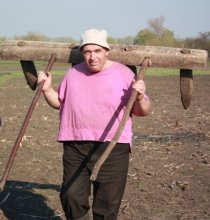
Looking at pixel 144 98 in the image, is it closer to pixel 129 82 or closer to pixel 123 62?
pixel 129 82

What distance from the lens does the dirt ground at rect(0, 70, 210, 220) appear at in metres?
5.39

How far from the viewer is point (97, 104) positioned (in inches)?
149

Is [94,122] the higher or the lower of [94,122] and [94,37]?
the lower

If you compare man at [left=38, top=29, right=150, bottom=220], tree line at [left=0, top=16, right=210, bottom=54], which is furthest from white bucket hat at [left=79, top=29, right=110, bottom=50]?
tree line at [left=0, top=16, right=210, bottom=54]

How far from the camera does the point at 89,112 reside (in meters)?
3.78

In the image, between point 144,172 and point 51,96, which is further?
point 144,172

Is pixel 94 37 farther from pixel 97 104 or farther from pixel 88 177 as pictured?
pixel 88 177

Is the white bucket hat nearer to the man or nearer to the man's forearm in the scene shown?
the man

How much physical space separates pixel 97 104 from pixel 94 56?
0.37m

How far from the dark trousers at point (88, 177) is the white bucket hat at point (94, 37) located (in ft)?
2.55

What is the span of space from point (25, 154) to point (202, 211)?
363 centimetres

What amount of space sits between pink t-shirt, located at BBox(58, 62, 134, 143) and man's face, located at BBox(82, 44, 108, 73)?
11 centimetres

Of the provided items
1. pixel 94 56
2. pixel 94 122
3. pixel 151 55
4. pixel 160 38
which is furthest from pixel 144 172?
pixel 160 38

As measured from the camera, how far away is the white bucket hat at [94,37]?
365 centimetres
